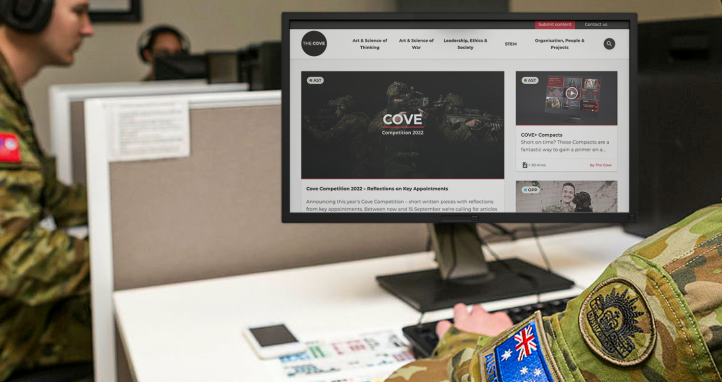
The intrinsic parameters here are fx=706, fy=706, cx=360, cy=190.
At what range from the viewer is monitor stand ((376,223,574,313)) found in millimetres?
1097

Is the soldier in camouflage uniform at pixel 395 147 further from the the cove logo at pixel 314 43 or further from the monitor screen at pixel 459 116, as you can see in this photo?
the the cove logo at pixel 314 43

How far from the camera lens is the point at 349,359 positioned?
905mm

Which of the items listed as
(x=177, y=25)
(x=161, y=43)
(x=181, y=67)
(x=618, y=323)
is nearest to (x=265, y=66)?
(x=181, y=67)

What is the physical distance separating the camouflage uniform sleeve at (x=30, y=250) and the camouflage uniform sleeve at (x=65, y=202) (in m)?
0.47

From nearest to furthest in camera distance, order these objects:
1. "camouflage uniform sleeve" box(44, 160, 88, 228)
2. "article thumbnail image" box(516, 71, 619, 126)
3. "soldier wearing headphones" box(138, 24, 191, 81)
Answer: "article thumbnail image" box(516, 71, 619, 126) < "camouflage uniform sleeve" box(44, 160, 88, 228) < "soldier wearing headphones" box(138, 24, 191, 81)

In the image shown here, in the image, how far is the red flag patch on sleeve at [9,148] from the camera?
1232 millimetres

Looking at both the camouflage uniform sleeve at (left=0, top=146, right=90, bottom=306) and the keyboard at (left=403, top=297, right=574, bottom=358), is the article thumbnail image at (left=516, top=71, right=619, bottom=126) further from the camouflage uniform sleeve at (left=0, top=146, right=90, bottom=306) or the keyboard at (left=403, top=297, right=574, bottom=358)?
the camouflage uniform sleeve at (left=0, top=146, right=90, bottom=306)

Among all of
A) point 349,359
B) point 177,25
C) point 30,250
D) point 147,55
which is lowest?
point 349,359

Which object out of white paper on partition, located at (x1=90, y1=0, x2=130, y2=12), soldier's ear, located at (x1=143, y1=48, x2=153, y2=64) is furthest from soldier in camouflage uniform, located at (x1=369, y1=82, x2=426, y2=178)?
white paper on partition, located at (x1=90, y1=0, x2=130, y2=12)

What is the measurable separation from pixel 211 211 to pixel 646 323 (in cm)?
86

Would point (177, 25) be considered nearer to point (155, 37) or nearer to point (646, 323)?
point (155, 37)

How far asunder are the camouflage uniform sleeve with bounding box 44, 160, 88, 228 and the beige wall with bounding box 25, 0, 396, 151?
221 centimetres

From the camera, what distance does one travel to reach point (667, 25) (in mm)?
1199

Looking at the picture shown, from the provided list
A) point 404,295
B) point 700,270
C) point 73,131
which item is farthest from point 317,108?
point 73,131
